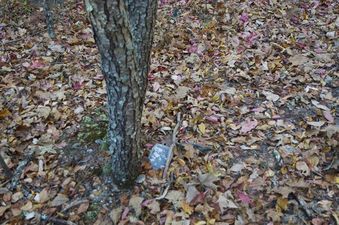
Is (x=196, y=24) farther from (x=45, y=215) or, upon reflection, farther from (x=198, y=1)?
(x=45, y=215)

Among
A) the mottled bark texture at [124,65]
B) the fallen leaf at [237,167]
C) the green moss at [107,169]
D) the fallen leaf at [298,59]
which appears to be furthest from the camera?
the fallen leaf at [298,59]

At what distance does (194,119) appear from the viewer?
11.0ft

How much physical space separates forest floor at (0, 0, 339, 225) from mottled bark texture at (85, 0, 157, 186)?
13.2 inches

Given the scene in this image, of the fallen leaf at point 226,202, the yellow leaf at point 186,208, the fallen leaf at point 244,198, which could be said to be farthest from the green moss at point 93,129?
the fallen leaf at point 244,198

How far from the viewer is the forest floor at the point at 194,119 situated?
2.68 metres

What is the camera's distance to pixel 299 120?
131 inches

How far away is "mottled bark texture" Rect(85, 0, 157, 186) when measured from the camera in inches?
73.9

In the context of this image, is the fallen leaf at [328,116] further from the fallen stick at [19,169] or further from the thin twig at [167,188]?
the fallen stick at [19,169]

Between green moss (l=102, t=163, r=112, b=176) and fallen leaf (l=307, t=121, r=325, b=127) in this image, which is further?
fallen leaf (l=307, t=121, r=325, b=127)

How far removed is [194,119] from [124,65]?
140cm

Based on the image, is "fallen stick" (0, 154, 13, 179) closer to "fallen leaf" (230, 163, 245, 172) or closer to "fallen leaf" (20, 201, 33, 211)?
"fallen leaf" (20, 201, 33, 211)

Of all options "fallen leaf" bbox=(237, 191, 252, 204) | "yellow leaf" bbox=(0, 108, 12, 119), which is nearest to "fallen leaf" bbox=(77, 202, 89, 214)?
"fallen leaf" bbox=(237, 191, 252, 204)

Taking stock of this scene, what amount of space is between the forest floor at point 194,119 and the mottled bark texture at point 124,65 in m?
0.34

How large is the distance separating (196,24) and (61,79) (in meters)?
1.93
